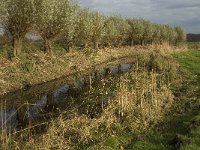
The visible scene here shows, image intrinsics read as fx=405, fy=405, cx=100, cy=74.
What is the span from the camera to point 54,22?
45844 millimetres

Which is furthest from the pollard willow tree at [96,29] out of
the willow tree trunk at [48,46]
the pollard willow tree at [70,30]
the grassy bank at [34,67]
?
the willow tree trunk at [48,46]

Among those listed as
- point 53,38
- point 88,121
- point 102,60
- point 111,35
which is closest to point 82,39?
point 102,60

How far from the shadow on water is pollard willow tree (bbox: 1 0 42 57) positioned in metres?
7.96

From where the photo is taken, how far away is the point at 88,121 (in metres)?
16.8

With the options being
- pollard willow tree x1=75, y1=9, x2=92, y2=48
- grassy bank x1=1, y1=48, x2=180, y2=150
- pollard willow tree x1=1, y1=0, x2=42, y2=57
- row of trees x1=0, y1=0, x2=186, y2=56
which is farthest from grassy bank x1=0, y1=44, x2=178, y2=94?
grassy bank x1=1, y1=48, x2=180, y2=150

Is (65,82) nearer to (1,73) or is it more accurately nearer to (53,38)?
(1,73)

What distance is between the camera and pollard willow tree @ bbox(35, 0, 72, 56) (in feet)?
143

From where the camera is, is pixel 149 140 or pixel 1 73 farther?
pixel 1 73

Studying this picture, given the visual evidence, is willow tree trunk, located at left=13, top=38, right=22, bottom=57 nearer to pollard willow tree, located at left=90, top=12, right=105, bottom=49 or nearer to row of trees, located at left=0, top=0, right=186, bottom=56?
row of trees, located at left=0, top=0, right=186, bottom=56

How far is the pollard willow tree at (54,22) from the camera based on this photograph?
143ft

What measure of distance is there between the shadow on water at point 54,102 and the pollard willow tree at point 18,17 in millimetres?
7956

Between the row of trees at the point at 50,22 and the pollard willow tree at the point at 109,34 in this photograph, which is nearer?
the row of trees at the point at 50,22

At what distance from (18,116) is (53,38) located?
27355 millimetres

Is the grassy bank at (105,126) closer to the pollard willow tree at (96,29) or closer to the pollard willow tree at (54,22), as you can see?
the pollard willow tree at (54,22)
